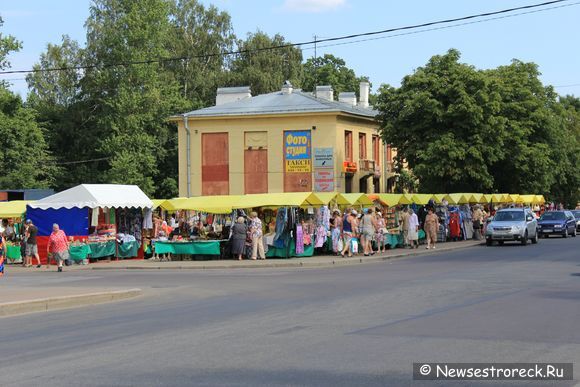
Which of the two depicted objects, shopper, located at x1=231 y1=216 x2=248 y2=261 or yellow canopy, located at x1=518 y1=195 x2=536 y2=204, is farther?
yellow canopy, located at x1=518 y1=195 x2=536 y2=204

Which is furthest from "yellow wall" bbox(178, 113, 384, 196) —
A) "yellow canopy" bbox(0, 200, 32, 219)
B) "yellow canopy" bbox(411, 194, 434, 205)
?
"yellow canopy" bbox(0, 200, 32, 219)

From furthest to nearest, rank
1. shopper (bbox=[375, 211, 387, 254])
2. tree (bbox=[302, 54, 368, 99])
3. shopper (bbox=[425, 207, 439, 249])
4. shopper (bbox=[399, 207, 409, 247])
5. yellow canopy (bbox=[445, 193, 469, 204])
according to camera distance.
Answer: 1. tree (bbox=[302, 54, 368, 99])
2. yellow canopy (bbox=[445, 193, 469, 204])
3. shopper (bbox=[399, 207, 409, 247])
4. shopper (bbox=[425, 207, 439, 249])
5. shopper (bbox=[375, 211, 387, 254])

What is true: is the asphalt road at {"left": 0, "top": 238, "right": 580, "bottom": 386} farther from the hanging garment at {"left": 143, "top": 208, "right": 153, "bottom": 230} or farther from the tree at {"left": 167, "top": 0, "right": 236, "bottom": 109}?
the tree at {"left": 167, "top": 0, "right": 236, "bottom": 109}

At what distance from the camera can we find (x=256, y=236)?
3300 centimetres

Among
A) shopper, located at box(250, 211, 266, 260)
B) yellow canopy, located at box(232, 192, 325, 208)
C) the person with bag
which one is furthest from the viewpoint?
the person with bag

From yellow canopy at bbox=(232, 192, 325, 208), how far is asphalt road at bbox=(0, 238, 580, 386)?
10.3m

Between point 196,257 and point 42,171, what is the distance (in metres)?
40.1

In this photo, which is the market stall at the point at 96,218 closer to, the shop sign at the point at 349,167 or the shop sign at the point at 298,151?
the shop sign at the point at 298,151

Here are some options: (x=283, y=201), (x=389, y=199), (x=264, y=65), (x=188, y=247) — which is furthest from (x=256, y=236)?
(x=264, y=65)

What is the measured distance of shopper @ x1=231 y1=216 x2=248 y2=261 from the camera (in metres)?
33.0

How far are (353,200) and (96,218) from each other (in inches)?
418

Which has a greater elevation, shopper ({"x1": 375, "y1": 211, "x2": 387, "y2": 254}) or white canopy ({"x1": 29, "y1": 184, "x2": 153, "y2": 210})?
white canopy ({"x1": 29, "y1": 184, "x2": 153, "y2": 210})

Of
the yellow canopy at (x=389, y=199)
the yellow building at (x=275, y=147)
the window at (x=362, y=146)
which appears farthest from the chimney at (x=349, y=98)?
the yellow canopy at (x=389, y=199)

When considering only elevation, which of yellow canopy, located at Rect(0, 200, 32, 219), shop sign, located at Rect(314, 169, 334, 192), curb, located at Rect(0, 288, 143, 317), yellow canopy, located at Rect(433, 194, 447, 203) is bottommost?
curb, located at Rect(0, 288, 143, 317)
